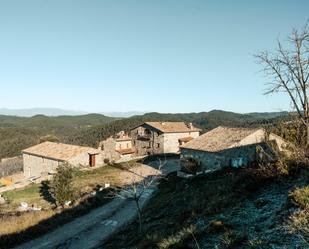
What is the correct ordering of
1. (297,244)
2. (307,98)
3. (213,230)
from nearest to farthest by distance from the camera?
1. (297,244)
2. (213,230)
3. (307,98)

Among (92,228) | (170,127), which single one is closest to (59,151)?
(170,127)

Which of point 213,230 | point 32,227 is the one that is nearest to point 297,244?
point 213,230

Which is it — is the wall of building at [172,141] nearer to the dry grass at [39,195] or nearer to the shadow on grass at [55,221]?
the dry grass at [39,195]

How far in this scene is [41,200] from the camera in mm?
39969

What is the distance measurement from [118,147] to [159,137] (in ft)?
29.1

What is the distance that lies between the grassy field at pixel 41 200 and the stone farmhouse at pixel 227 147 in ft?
35.3

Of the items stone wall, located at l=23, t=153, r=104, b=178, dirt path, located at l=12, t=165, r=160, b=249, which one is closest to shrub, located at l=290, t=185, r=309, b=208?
dirt path, located at l=12, t=165, r=160, b=249

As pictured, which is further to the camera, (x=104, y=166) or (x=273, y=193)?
(x=104, y=166)

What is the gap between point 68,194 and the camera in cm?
3509

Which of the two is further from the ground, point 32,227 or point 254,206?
point 254,206

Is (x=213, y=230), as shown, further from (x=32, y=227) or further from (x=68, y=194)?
(x=68, y=194)

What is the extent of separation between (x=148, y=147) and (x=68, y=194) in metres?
32.2

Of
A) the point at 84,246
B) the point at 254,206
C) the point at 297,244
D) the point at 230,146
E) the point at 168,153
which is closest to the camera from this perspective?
the point at 297,244

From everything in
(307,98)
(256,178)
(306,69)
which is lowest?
(256,178)
